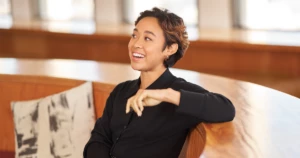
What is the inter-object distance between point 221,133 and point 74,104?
1111 mm

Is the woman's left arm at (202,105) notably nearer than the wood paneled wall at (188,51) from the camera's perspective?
Yes

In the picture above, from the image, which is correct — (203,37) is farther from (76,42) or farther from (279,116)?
(279,116)

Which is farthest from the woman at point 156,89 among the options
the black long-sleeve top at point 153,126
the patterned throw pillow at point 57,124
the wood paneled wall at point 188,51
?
the wood paneled wall at point 188,51

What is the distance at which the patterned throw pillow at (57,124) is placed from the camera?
8.98 ft

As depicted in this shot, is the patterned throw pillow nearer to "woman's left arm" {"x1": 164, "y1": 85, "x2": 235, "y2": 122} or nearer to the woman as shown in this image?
the woman

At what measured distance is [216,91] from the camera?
2426 mm

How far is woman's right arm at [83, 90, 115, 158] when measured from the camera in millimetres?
2135

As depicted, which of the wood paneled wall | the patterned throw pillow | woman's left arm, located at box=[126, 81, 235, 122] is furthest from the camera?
the wood paneled wall

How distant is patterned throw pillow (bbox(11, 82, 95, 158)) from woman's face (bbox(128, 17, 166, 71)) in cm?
81

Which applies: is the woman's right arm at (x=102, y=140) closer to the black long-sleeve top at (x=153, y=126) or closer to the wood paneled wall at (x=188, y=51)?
the black long-sleeve top at (x=153, y=126)

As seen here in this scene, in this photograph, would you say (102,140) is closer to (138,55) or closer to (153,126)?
(153,126)

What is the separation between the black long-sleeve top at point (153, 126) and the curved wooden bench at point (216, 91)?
0.04 meters

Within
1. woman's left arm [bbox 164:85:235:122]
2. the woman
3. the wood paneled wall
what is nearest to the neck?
the woman

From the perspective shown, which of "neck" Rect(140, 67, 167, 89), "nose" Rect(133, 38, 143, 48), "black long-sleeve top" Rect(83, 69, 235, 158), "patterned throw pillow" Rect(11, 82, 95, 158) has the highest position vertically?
"nose" Rect(133, 38, 143, 48)
